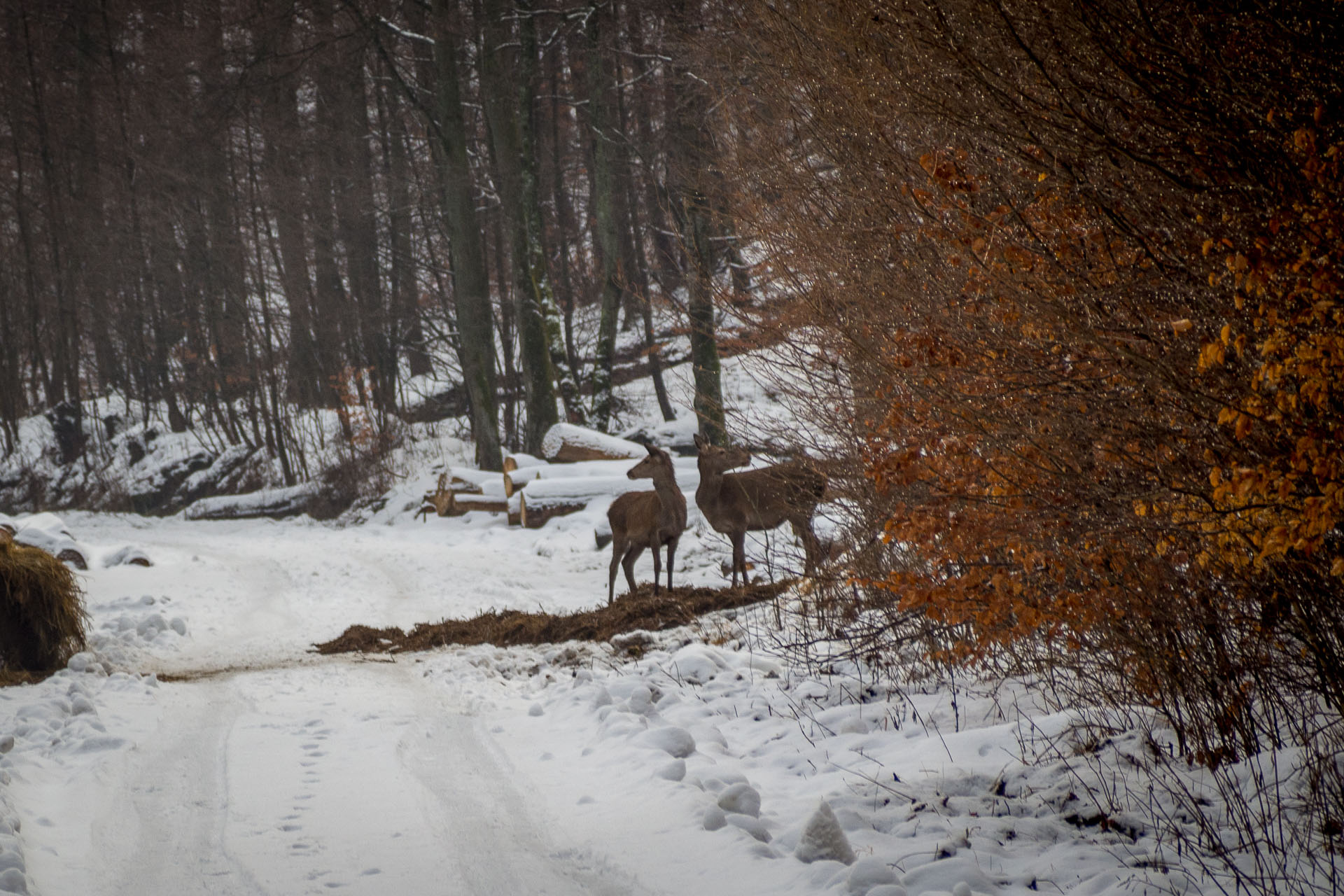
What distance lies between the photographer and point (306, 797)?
4641 millimetres

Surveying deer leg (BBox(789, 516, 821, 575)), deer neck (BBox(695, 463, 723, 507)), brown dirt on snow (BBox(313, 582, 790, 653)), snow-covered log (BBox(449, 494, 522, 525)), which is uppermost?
deer neck (BBox(695, 463, 723, 507))

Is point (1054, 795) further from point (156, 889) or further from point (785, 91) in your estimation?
point (785, 91)

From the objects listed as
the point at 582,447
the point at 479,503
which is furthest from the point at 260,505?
the point at 582,447

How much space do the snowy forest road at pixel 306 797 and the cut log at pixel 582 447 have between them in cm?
997

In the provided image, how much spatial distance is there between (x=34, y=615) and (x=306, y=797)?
14.1 feet

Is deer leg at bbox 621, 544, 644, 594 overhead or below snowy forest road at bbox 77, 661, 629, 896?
overhead

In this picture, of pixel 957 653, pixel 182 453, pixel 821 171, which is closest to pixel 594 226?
pixel 182 453

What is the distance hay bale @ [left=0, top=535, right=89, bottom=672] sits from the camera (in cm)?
743

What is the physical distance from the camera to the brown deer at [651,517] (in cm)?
981

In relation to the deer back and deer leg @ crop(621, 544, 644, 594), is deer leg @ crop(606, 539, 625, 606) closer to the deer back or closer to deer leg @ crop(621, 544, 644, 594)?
deer leg @ crop(621, 544, 644, 594)

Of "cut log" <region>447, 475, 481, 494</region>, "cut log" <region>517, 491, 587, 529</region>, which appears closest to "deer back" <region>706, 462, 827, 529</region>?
"cut log" <region>517, 491, 587, 529</region>

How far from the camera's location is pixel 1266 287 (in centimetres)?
287

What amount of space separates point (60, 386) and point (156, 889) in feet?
112

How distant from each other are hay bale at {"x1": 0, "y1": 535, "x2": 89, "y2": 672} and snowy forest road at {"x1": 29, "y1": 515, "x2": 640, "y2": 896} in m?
0.74
